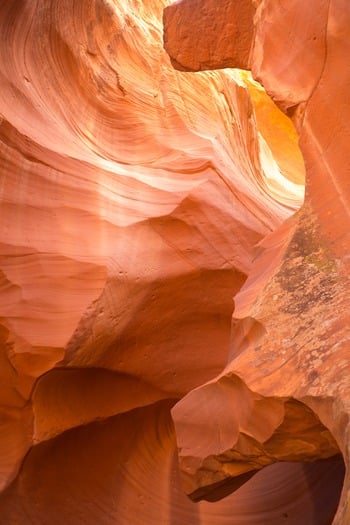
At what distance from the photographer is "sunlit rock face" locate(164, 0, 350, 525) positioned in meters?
2.20

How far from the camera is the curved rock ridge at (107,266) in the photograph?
3365 millimetres

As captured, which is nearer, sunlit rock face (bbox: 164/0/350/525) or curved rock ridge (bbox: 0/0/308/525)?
sunlit rock face (bbox: 164/0/350/525)

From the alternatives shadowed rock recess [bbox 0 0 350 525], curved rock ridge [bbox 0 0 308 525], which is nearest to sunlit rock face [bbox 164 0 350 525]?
shadowed rock recess [bbox 0 0 350 525]

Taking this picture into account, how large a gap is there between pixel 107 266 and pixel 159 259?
1.06 feet

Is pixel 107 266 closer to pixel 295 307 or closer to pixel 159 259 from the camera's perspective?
pixel 159 259

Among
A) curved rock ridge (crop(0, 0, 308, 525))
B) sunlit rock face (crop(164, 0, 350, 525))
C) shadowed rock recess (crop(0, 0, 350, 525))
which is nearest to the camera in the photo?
sunlit rock face (crop(164, 0, 350, 525))

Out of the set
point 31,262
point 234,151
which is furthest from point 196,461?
point 234,151

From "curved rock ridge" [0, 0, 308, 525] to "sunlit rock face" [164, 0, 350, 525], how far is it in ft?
2.54

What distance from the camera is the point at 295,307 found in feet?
7.84

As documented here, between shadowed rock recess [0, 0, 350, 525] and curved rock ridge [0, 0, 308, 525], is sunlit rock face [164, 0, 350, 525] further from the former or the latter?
curved rock ridge [0, 0, 308, 525]

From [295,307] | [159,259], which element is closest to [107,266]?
[159,259]

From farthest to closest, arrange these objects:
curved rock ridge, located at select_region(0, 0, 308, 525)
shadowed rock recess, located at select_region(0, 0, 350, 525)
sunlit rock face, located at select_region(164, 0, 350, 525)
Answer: curved rock ridge, located at select_region(0, 0, 308, 525)
shadowed rock recess, located at select_region(0, 0, 350, 525)
sunlit rock face, located at select_region(164, 0, 350, 525)

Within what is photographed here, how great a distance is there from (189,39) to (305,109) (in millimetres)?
945

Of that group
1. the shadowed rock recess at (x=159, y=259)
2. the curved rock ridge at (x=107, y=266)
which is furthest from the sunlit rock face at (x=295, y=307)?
the curved rock ridge at (x=107, y=266)
